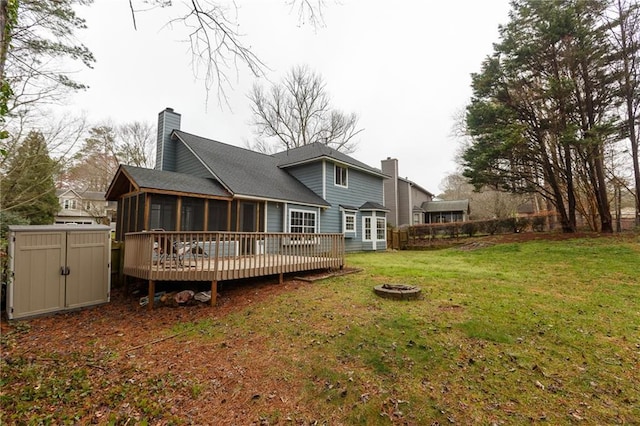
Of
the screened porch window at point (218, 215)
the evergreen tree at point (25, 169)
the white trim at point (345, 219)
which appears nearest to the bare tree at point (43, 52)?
the evergreen tree at point (25, 169)

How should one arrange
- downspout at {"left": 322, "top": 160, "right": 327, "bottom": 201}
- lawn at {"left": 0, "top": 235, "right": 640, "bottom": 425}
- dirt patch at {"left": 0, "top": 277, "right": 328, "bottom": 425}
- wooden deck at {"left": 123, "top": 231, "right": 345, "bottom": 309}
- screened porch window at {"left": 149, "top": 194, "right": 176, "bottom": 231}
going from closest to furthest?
lawn at {"left": 0, "top": 235, "right": 640, "bottom": 425} < dirt patch at {"left": 0, "top": 277, "right": 328, "bottom": 425} < wooden deck at {"left": 123, "top": 231, "right": 345, "bottom": 309} < screened porch window at {"left": 149, "top": 194, "right": 176, "bottom": 231} < downspout at {"left": 322, "top": 160, "right": 327, "bottom": 201}

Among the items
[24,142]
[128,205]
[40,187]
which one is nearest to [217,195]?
[128,205]

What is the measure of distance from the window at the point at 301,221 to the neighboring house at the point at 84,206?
68.0ft

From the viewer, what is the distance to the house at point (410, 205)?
2603 cm

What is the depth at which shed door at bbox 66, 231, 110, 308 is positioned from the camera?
18.5 ft

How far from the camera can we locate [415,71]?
9.52 meters

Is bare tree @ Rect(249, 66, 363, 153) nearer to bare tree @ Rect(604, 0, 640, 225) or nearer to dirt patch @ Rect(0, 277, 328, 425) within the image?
bare tree @ Rect(604, 0, 640, 225)

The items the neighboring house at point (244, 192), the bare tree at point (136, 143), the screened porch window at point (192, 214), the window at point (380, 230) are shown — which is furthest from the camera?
the bare tree at point (136, 143)

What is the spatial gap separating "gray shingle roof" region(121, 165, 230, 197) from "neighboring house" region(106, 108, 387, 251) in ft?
0.08

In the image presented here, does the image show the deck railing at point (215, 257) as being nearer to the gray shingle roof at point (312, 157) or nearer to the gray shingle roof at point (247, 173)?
the gray shingle roof at point (247, 173)

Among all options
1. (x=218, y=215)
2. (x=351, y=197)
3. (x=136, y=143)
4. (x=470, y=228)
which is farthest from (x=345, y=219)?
(x=136, y=143)

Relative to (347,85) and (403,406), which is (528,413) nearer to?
(403,406)

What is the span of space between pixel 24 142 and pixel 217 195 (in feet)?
33.8

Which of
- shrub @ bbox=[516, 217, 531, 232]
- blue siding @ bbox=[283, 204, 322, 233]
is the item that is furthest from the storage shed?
shrub @ bbox=[516, 217, 531, 232]
